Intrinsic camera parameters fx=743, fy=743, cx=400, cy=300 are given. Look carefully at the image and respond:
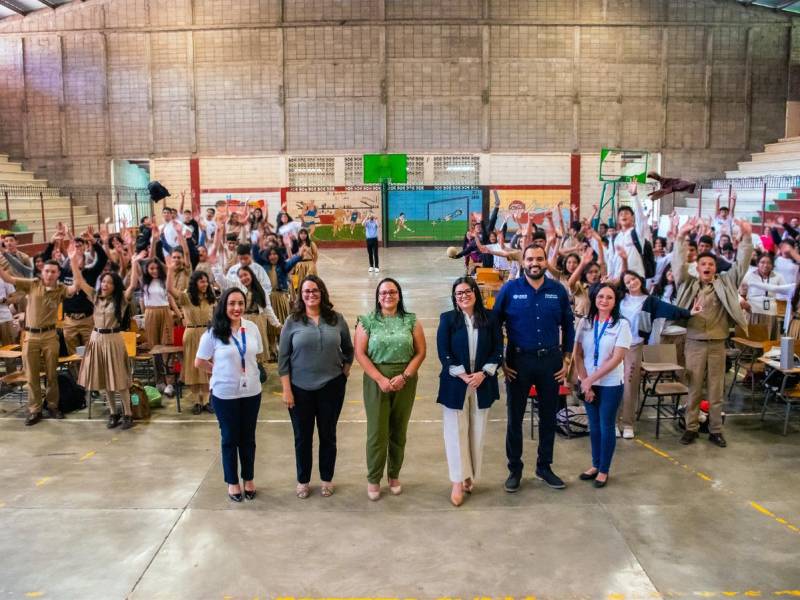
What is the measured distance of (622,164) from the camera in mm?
26219

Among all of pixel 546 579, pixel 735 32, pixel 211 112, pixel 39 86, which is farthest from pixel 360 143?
pixel 546 579

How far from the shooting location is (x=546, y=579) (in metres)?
4.32

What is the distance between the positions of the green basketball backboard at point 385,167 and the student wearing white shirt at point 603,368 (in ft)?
69.7

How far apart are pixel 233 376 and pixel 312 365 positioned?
562mm

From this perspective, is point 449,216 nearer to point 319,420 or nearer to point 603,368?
point 603,368

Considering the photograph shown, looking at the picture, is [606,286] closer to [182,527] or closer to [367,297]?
[182,527]

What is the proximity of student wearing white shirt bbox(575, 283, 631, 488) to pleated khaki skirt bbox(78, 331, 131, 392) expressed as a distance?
4.33 metres

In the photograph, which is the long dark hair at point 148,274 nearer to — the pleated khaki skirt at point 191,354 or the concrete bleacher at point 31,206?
the pleated khaki skirt at point 191,354

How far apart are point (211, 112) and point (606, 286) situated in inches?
903

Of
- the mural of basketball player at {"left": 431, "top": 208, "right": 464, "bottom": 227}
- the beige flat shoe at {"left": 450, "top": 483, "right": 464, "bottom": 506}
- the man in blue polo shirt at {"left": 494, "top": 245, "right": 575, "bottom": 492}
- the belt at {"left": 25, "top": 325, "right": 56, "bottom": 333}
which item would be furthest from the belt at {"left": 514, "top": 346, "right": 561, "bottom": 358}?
the mural of basketball player at {"left": 431, "top": 208, "right": 464, "bottom": 227}

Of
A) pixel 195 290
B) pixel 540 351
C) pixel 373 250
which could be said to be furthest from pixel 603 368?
pixel 373 250

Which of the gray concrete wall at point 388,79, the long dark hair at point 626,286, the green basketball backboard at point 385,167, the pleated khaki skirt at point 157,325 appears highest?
the gray concrete wall at point 388,79

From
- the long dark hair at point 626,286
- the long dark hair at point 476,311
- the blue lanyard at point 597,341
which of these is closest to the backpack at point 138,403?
the long dark hair at point 476,311

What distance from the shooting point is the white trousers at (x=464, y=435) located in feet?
17.4
